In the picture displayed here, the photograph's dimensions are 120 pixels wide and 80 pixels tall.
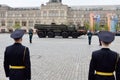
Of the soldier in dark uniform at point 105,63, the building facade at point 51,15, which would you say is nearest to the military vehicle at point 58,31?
the soldier in dark uniform at point 105,63

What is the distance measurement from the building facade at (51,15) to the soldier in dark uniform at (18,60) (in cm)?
14596

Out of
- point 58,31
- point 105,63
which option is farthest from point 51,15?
point 105,63

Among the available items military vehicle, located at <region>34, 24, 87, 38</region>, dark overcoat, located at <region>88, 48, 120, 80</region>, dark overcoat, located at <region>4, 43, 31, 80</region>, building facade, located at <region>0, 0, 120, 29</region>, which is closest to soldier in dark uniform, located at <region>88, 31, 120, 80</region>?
dark overcoat, located at <region>88, 48, 120, 80</region>

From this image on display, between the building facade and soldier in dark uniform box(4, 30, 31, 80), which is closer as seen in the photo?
soldier in dark uniform box(4, 30, 31, 80)

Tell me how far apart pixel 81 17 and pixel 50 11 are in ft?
42.9

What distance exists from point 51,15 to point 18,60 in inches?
5966

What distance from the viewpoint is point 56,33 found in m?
61.6

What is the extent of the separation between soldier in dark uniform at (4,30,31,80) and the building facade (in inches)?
5747

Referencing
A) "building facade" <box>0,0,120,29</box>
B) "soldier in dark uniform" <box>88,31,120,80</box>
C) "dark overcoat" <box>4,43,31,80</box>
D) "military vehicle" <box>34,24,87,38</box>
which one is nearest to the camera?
"soldier in dark uniform" <box>88,31,120,80</box>

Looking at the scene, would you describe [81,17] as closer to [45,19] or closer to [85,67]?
[45,19]

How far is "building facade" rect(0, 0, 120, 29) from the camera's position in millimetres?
156500

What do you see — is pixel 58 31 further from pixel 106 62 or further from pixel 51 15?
pixel 51 15

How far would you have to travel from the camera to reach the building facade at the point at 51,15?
156m

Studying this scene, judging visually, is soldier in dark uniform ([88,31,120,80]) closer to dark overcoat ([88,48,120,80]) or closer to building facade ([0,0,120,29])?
dark overcoat ([88,48,120,80])
